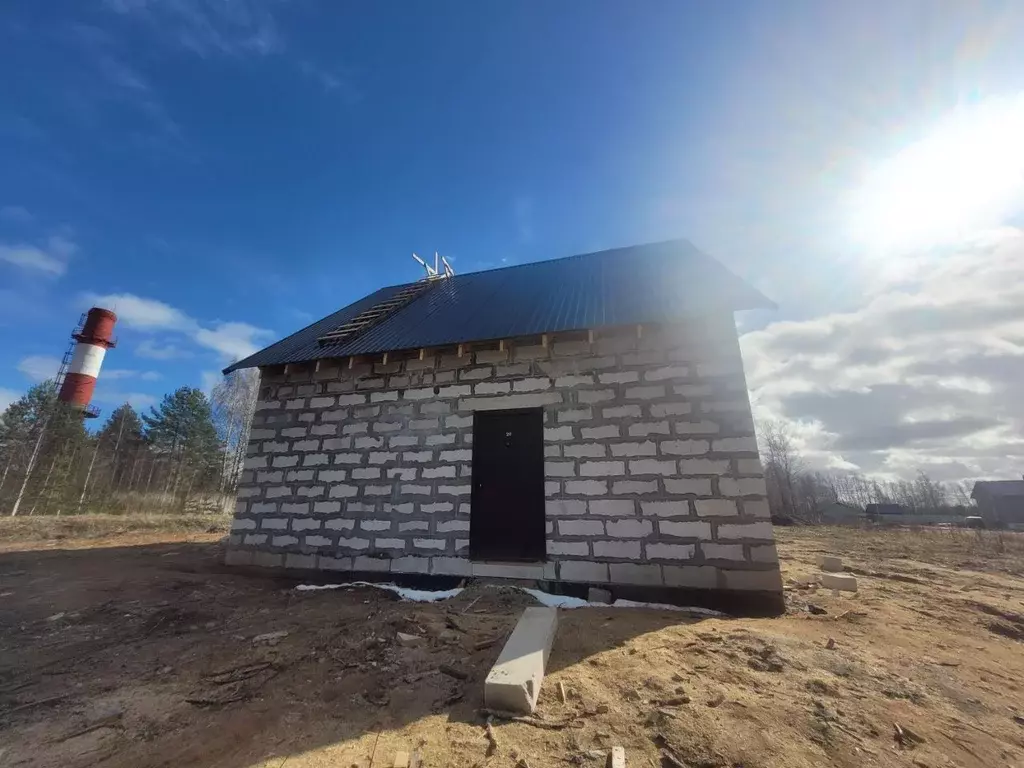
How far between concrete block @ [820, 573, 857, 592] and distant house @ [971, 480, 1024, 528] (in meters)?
43.6

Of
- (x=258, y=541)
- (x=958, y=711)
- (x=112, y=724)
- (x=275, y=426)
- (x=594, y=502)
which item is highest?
(x=275, y=426)

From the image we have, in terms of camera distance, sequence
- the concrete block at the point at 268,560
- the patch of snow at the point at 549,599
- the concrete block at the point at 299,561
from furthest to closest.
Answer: the concrete block at the point at 268,560
the concrete block at the point at 299,561
the patch of snow at the point at 549,599

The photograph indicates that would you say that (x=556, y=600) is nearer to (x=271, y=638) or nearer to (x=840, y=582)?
(x=271, y=638)

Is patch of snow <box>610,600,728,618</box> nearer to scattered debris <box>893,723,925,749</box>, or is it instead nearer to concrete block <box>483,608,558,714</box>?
concrete block <box>483,608,558,714</box>

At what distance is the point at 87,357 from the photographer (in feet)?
101

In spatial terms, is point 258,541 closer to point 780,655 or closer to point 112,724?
point 112,724

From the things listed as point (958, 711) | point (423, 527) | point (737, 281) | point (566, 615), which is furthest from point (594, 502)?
point (737, 281)

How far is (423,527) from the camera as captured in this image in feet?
19.7

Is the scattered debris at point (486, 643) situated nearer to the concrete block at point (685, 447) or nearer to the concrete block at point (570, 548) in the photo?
the concrete block at point (570, 548)

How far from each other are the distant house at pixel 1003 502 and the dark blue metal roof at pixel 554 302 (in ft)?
149

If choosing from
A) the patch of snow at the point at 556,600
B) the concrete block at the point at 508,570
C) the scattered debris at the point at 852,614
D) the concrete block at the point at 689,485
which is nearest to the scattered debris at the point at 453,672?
the patch of snow at the point at 556,600

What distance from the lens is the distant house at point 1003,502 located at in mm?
36188

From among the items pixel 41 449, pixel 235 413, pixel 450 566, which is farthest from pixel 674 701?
pixel 41 449

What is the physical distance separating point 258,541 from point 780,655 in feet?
22.9
